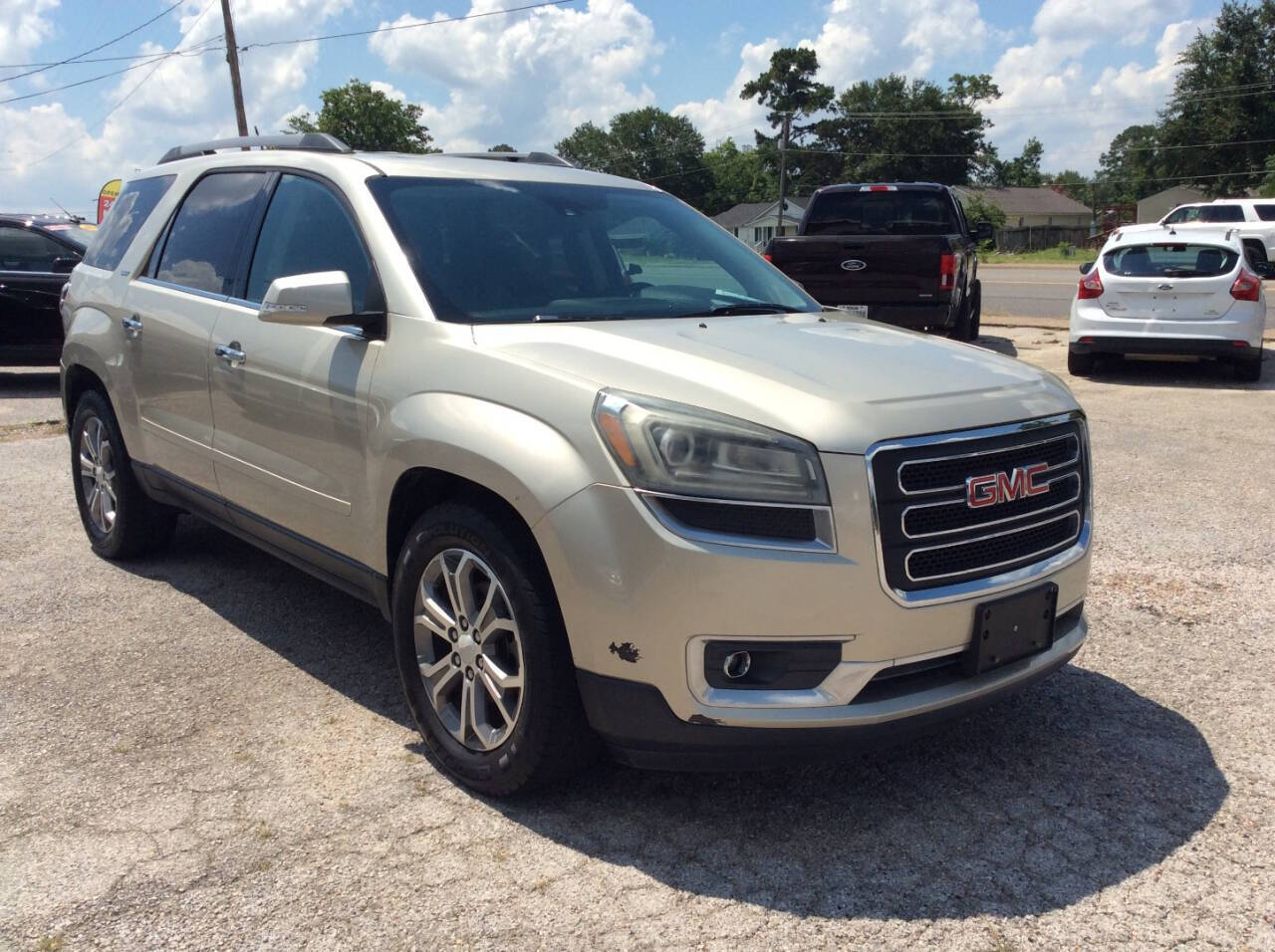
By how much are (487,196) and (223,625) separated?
2.13 meters

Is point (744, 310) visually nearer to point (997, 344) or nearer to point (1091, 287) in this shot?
point (1091, 287)

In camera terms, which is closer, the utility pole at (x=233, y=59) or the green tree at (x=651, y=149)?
the utility pole at (x=233, y=59)

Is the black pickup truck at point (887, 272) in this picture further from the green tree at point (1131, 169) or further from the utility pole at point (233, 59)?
the green tree at point (1131, 169)

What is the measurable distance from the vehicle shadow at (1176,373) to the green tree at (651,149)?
10137 centimetres

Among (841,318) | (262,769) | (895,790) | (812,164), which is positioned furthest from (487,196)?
(812,164)

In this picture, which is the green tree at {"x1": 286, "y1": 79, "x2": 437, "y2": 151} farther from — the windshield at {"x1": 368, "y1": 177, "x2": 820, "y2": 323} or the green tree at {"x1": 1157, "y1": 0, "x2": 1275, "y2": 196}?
the windshield at {"x1": 368, "y1": 177, "x2": 820, "y2": 323}

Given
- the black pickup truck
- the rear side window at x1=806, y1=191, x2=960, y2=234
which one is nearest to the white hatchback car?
the black pickup truck

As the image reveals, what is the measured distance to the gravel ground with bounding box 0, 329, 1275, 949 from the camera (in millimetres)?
2648

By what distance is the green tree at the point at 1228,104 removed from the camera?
64131 millimetres

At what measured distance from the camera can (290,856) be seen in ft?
9.61

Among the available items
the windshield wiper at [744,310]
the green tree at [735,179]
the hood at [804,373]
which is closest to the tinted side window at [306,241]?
the hood at [804,373]

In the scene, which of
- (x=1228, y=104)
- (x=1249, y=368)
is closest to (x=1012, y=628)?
(x=1249, y=368)

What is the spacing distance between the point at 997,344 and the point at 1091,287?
3.48 meters

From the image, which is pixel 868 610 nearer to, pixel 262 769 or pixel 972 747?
pixel 972 747
